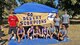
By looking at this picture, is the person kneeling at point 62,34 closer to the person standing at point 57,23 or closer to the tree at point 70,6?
the person standing at point 57,23

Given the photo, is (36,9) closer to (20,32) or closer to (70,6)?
(20,32)

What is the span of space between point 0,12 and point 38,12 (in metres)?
16.9

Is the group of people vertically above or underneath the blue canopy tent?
underneath

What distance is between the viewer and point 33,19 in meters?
17.6

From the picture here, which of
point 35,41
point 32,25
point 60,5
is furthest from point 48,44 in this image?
point 60,5

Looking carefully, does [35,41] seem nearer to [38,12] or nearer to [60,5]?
[38,12]

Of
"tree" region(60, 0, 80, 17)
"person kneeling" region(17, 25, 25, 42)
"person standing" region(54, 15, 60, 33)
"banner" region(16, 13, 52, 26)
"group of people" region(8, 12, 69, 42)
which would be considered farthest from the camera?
"tree" region(60, 0, 80, 17)

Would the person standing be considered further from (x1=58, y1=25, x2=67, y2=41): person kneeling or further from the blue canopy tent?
the blue canopy tent

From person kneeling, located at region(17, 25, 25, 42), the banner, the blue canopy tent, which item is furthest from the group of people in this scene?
the blue canopy tent

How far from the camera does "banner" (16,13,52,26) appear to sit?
17.5 m

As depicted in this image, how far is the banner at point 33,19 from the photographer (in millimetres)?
17469

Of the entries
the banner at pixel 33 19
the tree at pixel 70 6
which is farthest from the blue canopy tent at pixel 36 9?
the tree at pixel 70 6

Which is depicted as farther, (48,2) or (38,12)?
(48,2)

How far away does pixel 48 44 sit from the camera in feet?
51.7
